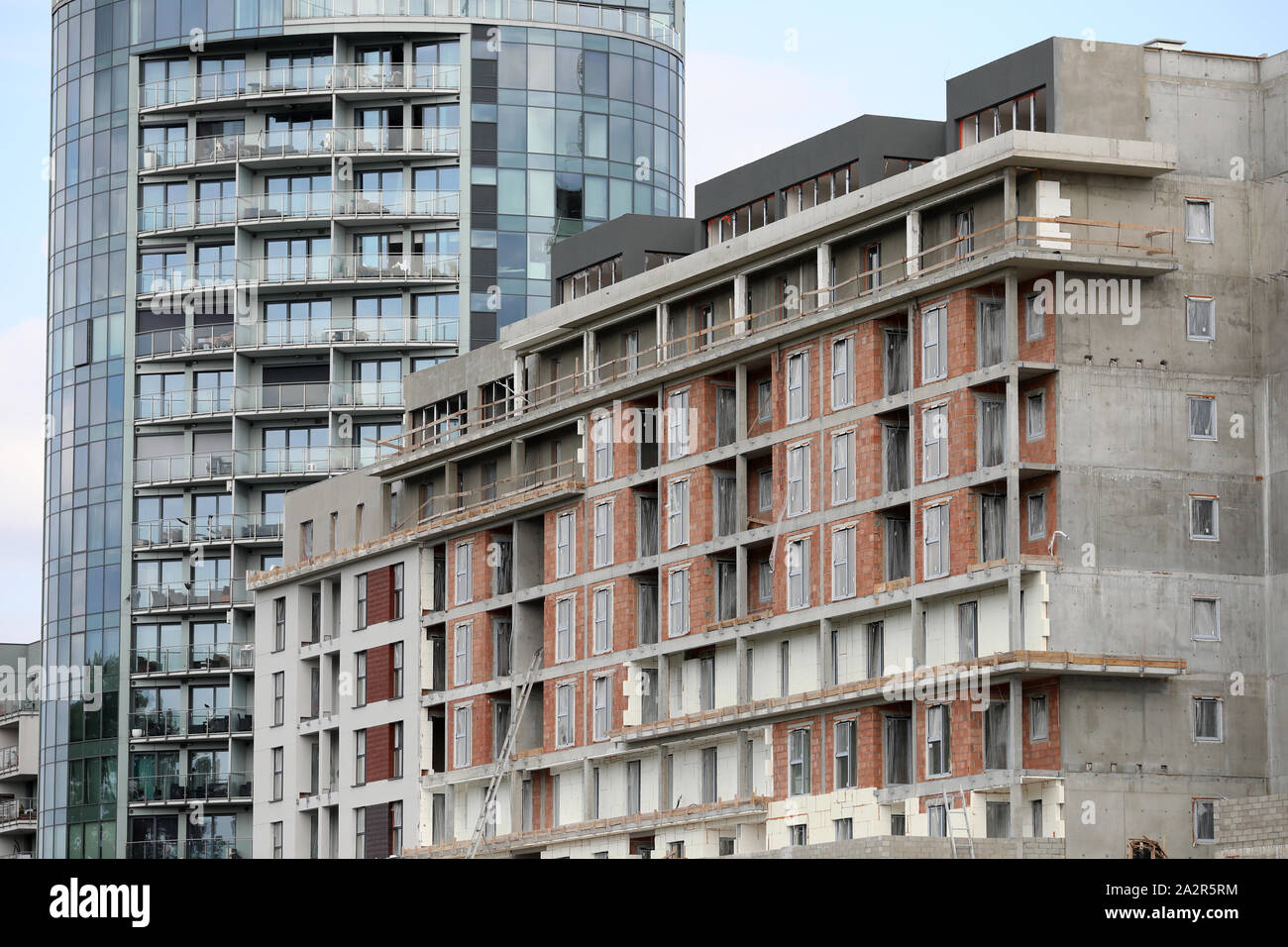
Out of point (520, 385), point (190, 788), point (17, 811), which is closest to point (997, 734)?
point (520, 385)

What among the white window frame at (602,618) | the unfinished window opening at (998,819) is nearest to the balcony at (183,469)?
the white window frame at (602,618)

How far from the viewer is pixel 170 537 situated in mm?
146875

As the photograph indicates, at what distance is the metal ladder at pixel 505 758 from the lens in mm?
105125

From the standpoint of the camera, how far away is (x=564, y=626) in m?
104

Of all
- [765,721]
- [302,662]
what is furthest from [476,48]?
[765,721]

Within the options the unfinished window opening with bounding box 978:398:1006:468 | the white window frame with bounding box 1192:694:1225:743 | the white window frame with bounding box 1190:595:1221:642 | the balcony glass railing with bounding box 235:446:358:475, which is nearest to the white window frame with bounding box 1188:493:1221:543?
the white window frame with bounding box 1190:595:1221:642

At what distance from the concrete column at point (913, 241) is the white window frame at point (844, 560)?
976 centimetres

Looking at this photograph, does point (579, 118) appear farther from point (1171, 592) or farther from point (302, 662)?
point (1171, 592)

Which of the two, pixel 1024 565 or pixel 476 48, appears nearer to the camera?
pixel 1024 565

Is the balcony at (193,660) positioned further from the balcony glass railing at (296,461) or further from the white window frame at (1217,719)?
the white window frame at (1217,719)

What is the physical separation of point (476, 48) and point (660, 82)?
1185 centimetres

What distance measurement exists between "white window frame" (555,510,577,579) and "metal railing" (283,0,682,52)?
50524 mm

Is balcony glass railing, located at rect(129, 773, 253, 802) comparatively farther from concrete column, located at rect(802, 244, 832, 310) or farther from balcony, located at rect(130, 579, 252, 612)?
concrete column, located at rect(802, 244, 832, 310)

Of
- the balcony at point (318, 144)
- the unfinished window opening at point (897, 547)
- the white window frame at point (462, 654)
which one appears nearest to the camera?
the unfinished window opening at point (897, 547)
